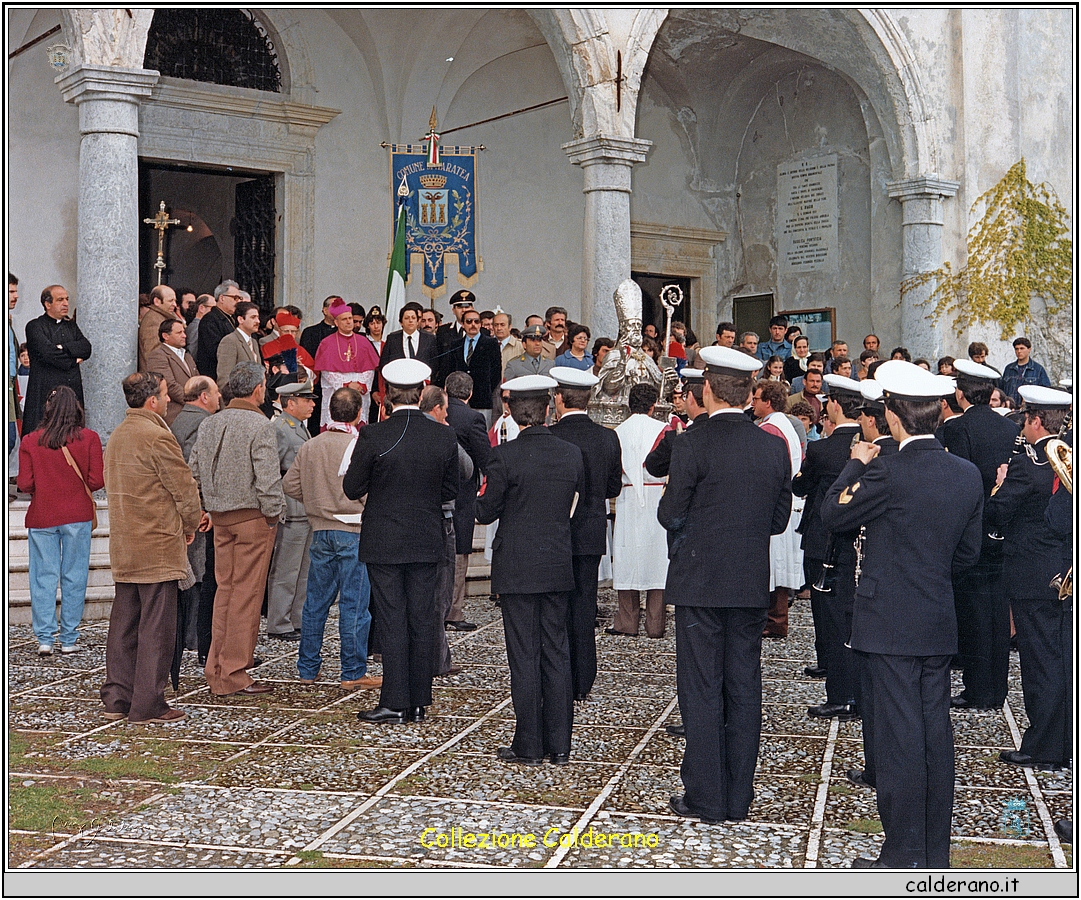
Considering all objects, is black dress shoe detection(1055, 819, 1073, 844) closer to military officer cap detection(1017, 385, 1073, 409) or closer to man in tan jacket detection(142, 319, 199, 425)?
military officer cap detection(1017, 385, 1073, 409)

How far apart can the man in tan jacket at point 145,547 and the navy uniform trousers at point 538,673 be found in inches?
67.0

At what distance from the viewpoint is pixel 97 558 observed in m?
8.37

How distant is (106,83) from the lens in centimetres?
903

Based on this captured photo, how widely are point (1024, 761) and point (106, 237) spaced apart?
282 inches

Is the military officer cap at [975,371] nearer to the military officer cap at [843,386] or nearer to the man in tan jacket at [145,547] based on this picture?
the military officer cap at [843,386]

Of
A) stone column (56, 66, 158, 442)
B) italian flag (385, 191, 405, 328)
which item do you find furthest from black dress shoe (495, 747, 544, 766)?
italian flag (385, 191, 405, 328)

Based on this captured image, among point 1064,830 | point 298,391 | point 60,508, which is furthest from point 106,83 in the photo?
point 1064,830

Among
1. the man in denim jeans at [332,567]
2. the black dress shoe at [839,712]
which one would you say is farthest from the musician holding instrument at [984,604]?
the man in denim jeans at [332,567]

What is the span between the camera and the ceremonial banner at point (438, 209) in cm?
1357

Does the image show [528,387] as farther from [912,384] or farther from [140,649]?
[140,649]

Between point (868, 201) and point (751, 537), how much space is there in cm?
1238

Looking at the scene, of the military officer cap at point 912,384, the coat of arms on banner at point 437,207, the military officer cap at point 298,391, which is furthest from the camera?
the coat of arms on banner at point 437,207

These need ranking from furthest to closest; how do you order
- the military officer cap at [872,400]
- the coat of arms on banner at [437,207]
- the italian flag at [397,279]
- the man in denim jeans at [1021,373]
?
the coat of arms on banner at [437,207] → the man in denim jeans at [1021,373] → the italian flag at [397,279] → the military officer cap at [872,400]

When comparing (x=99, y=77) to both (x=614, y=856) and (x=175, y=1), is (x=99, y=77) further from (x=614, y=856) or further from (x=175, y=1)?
(x=614, y=856)
